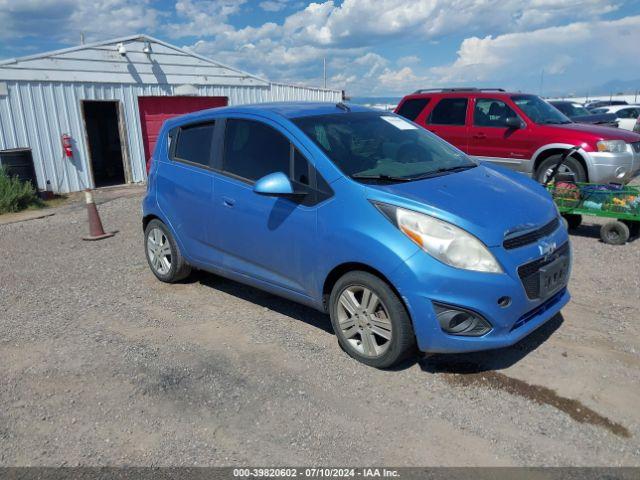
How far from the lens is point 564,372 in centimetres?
360

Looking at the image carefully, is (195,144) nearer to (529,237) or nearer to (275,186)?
(275,186)

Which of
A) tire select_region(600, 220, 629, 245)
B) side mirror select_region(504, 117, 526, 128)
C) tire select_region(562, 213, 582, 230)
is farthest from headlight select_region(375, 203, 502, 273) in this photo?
side mirror select_region(504, 117, 526, 128)

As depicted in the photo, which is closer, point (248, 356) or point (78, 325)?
point (248, 356)

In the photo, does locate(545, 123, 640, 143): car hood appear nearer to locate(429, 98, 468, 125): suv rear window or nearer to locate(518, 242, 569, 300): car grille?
locate(429, 98, 468, 125): suv rear window

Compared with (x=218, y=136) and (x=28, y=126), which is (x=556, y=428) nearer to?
(x=218, y=136)

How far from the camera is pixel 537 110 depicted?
352 inches

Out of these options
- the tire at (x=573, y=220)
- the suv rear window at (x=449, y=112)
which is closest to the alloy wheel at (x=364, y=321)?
the tire at (x=573, y=220)

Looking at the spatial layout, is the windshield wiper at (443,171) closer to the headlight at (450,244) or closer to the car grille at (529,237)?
the headlight at (450,244)

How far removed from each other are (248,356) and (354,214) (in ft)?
4.67

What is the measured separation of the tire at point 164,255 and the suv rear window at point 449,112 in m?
6.06

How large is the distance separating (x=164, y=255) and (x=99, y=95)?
9085 mm

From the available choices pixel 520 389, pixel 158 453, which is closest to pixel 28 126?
pixel 158 453

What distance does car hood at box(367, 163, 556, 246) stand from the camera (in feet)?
10.9

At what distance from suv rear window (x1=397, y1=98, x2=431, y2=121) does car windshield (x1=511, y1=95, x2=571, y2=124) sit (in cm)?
169
